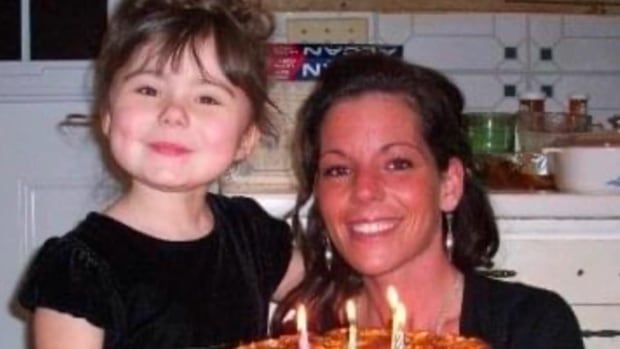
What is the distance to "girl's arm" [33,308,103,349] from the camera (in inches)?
39.5

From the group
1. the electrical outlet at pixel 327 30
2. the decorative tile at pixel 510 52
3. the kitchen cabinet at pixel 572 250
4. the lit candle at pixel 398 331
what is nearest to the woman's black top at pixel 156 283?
the lit candle at pixel 398 331

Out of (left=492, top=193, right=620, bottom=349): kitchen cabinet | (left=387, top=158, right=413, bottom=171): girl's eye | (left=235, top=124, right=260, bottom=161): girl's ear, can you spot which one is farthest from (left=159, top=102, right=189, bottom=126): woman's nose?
(left=492, top=193, right=620, bottom=349): kitchen cabinet

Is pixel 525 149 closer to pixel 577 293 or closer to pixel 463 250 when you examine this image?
pixel 577 293

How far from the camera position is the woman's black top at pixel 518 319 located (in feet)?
3.50

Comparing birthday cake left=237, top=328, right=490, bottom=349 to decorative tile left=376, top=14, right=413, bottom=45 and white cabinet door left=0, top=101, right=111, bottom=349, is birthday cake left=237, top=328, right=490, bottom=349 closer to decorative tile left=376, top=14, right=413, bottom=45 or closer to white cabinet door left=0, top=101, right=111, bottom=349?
decorative tile left=376, top=14, right=413, bottom=45

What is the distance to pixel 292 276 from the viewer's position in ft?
4.18

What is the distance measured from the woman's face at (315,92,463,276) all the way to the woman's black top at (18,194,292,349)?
12 cm

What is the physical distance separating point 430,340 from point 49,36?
1.85 meters

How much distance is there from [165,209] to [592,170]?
74 centimetres

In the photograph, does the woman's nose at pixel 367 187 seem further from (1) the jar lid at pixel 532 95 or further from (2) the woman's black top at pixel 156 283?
(1) the jar lid at pixel 532 95

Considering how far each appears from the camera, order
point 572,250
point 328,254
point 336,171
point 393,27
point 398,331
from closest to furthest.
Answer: point 398,331 → point 336,171 → point 328,254 → point 572,250 → point 393,27

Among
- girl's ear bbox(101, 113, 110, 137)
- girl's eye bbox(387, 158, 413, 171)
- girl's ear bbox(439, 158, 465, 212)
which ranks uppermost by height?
girl's ear bbox(101, 113, 110, 137)

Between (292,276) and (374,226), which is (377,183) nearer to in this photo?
(374,226)

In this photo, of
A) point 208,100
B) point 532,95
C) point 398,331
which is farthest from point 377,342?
point 532,95
